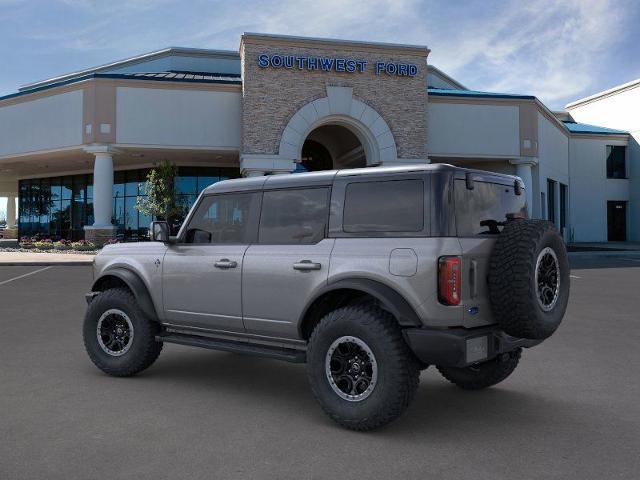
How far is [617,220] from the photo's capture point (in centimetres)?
4456

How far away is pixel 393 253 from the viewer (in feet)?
14.4

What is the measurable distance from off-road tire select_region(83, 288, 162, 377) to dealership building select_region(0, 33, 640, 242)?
71.5 feet

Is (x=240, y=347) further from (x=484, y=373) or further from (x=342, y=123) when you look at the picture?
(x=342, y=123)

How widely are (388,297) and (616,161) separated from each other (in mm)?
45831

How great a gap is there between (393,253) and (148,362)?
9.96 feet

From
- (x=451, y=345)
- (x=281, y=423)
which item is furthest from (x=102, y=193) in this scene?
(x=451, y=345)

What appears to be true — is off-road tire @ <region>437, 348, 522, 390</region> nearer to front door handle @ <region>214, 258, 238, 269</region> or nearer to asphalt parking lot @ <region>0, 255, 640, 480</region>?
asphalt parking lot @ <region>0, 255, 640, 480</region>

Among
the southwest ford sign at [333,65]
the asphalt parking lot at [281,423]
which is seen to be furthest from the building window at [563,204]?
the asphalt parking lot at [281,423]

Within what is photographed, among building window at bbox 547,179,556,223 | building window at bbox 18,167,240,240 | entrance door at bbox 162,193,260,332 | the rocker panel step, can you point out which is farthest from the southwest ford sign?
the rocker panel step

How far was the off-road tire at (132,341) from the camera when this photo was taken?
5.92 metres

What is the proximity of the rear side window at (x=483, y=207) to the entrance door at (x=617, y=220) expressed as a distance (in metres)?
43.8

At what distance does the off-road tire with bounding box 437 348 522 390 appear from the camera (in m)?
5.32

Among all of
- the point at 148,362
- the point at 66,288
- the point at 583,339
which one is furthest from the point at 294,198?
the point at 66,288

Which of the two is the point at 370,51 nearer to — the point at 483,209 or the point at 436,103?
the point at 436,103
